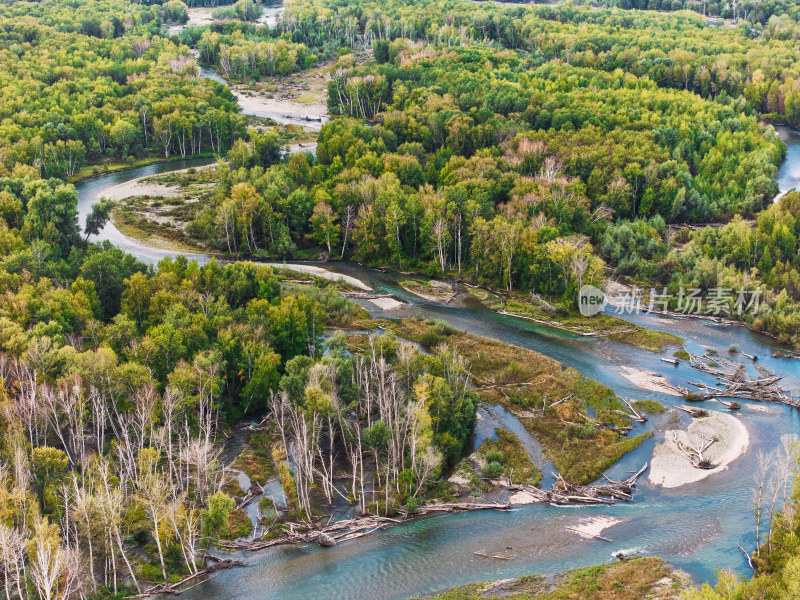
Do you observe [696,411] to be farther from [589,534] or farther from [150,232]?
[150,232]

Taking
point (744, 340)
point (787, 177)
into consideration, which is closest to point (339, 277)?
point (744, 340)

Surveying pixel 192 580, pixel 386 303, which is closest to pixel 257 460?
pixel 192 580

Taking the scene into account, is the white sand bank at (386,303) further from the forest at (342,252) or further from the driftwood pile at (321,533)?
the driftwood pile at (321,533)

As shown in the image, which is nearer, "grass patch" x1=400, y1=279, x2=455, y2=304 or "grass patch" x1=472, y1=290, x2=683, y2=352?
"grass patch" x1=472, y1=290, x2=683, y2=352

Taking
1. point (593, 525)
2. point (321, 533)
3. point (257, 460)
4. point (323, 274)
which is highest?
point (323, 274)

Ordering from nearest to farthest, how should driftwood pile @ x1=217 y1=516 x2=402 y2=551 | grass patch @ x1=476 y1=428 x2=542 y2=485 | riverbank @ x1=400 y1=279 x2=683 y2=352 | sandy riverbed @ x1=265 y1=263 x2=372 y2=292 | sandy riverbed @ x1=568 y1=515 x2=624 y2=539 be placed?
1. driftwood pile @ x1=217 y1=516 x2=402 y2=551
2. sandy riverbed @ x1=568 y1=515 x2=624 y2=539
3. grass patch @ x1=476 y1=428 x2=542 y2=485
4. riverbank @ x1=400 y1=279 x2=683 y2=352
5. sandy riverbed @ x1=265 y1=263 x2=372 y2=292

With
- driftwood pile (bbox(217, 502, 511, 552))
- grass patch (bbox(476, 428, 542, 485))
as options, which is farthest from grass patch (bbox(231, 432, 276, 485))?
grass patch (bbox(476, 428, 542, 485))

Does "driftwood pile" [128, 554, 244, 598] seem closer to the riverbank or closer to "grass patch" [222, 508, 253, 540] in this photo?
"grass patch" [222, 508, 253, 540]
